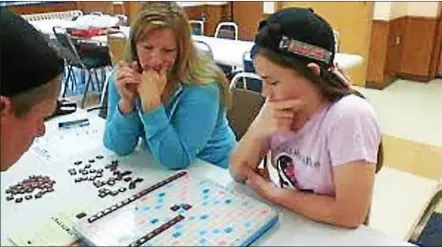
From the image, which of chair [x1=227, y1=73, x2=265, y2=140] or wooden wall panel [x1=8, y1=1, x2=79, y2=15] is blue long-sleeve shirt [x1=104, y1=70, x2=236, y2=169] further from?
wooden wall panel [x1=8, y1=1, x2=79, y2=15]

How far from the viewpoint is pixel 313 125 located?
3.93ft

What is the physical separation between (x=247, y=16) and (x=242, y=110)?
5.10 metres

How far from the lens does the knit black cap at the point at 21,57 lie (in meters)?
0.75

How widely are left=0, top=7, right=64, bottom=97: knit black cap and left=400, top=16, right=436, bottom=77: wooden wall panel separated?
515cm

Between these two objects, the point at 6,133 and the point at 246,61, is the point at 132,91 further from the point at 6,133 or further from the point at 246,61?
the point at 246,61

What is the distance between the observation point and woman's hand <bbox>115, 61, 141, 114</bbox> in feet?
4.83

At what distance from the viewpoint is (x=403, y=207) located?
2.65 m

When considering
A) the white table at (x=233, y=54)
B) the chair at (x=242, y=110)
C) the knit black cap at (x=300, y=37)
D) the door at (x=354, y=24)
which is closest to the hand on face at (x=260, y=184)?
the knit black cap at (x=300, y=37)

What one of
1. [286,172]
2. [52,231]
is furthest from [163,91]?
[52,231]

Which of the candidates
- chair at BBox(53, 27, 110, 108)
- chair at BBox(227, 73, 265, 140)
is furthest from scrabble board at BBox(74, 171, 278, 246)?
chair at BBox(53, 27, 110, 108)

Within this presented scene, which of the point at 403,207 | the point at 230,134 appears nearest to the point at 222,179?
the point at 230,134

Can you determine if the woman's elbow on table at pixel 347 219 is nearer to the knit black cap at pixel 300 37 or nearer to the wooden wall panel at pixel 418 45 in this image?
the knit black cap at pixel 300 37

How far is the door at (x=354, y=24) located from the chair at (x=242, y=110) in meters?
3.38

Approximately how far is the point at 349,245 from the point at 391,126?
326cm
